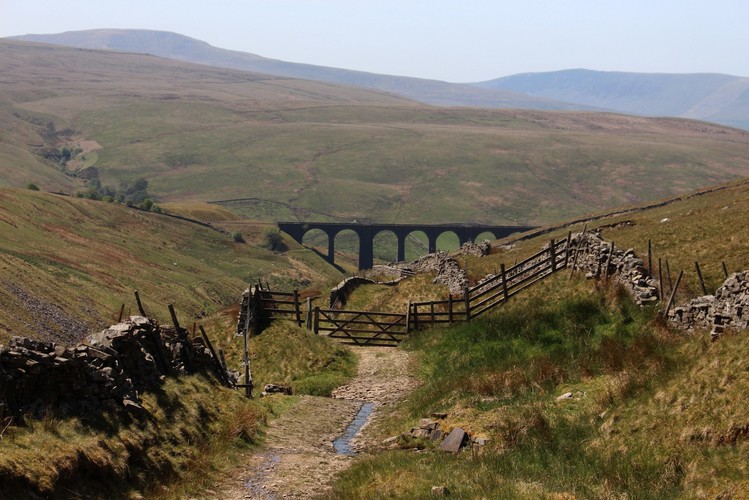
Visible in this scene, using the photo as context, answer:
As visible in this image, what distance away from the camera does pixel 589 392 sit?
66.3ft

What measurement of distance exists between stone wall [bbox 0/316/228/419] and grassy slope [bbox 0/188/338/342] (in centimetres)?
Answer: 1933

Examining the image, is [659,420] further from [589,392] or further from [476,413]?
[476,413]

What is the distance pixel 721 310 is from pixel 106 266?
8709cm

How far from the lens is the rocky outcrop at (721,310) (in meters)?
A: 19.5

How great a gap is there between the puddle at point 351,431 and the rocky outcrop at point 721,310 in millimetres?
9085

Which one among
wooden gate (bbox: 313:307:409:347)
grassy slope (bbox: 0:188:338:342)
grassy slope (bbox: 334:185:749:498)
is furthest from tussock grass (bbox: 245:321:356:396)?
grassy slope (bbox: 0:188:338:342)

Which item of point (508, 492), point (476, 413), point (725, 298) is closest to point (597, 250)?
point (725, 298)

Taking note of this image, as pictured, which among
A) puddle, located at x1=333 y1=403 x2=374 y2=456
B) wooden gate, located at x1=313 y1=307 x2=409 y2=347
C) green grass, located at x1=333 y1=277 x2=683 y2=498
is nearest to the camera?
green grass, located at x1=333 y1=277 x2=683 y2=498

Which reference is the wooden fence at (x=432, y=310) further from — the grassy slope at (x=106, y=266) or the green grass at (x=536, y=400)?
the grassy slope at (x=106, y=266)

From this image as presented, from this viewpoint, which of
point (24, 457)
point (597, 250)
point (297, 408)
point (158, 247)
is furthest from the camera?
point (158, 247)

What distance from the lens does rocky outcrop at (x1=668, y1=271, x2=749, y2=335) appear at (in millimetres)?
19516

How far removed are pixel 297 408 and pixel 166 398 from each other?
5.74 m

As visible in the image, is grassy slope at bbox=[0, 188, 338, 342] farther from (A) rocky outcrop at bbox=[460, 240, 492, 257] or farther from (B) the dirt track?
(A) rocky outcrop at bbox=[460, 240, 492, 257]

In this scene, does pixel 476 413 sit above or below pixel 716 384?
below
